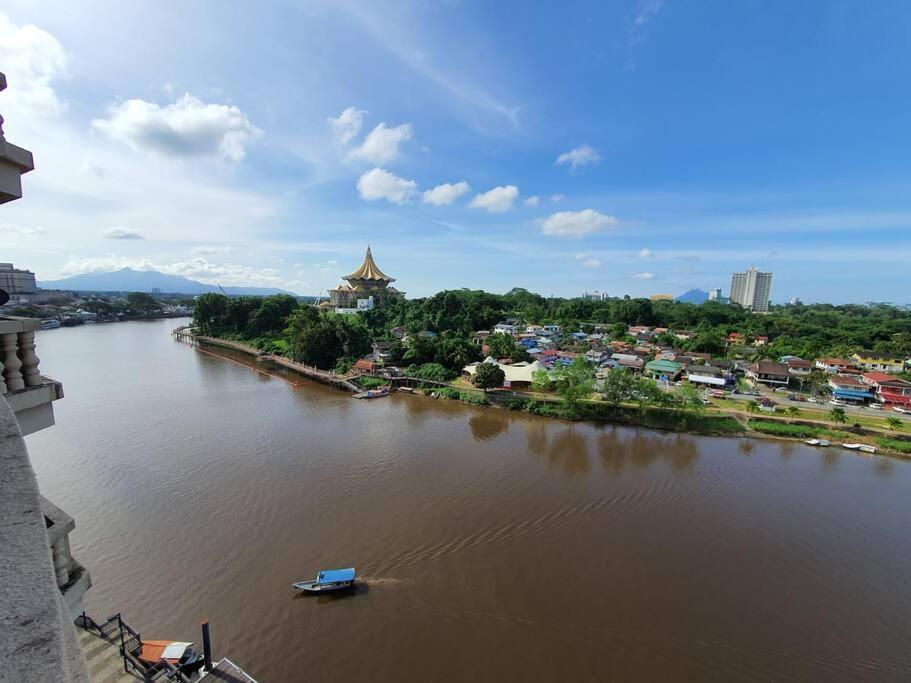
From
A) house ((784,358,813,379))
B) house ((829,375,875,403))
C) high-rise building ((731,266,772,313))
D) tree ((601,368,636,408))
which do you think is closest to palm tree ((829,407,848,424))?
house ((829,375,875,403))

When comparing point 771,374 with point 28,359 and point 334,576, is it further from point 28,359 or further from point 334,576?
point 28,359

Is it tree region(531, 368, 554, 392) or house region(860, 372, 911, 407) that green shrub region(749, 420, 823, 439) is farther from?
house region(860, 372, 911, 407)

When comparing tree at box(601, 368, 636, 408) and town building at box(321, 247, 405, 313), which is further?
town building at box(321, 247, 405, 313)

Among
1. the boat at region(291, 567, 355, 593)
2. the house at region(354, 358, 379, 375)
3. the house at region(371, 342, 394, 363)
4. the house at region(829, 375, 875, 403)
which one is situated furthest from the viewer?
the house at region(371, 342, 394, 363)

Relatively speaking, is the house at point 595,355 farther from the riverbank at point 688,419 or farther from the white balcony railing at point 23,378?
the white balcony railing at point 23,378

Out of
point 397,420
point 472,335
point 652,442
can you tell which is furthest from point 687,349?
point 397,420
